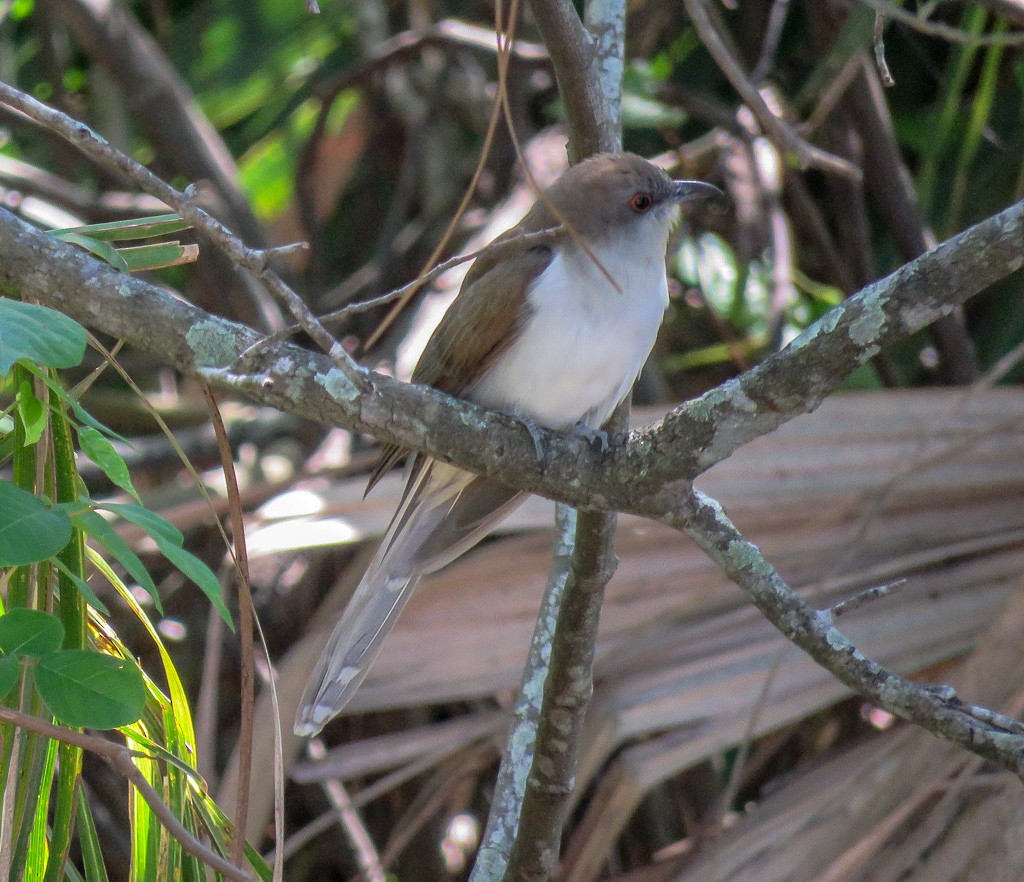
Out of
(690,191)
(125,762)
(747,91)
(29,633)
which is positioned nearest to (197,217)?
(29,633)

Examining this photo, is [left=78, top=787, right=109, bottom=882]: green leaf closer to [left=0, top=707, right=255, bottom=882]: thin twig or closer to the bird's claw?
[left=0, top=707, right=255, bottom=882]: thin twig

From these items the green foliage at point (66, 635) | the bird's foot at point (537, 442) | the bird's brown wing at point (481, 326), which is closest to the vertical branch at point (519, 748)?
the bird's foot at point (537, 442)

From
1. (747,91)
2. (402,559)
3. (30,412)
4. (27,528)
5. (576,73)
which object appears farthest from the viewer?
(402,559)

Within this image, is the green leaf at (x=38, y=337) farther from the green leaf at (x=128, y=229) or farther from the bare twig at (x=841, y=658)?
the bare twig at (x=841, y=658)

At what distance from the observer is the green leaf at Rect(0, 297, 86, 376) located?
1566 mm

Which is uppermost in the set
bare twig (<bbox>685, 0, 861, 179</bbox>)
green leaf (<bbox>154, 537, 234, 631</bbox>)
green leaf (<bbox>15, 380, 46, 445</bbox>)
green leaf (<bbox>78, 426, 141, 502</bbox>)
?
bare twig (<bbox>685, 0, 861, 179</bbox>)

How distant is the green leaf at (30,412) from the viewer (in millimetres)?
1786

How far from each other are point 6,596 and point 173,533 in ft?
1.46

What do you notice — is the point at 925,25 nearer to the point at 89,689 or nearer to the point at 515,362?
the point at 515,362

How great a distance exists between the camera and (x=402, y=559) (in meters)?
3.19

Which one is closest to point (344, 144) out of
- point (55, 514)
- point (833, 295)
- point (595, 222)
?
point (833, 295)

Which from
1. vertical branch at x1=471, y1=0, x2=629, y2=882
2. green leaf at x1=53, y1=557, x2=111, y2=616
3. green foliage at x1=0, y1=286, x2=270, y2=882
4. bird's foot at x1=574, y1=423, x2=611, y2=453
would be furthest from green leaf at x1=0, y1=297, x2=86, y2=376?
bird's foot at x1=574, y1=423, x2=611, y2=453

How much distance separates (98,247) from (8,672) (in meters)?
0.72

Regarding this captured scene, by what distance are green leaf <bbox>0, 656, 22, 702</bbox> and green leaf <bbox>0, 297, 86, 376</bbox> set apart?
38 centimetres
